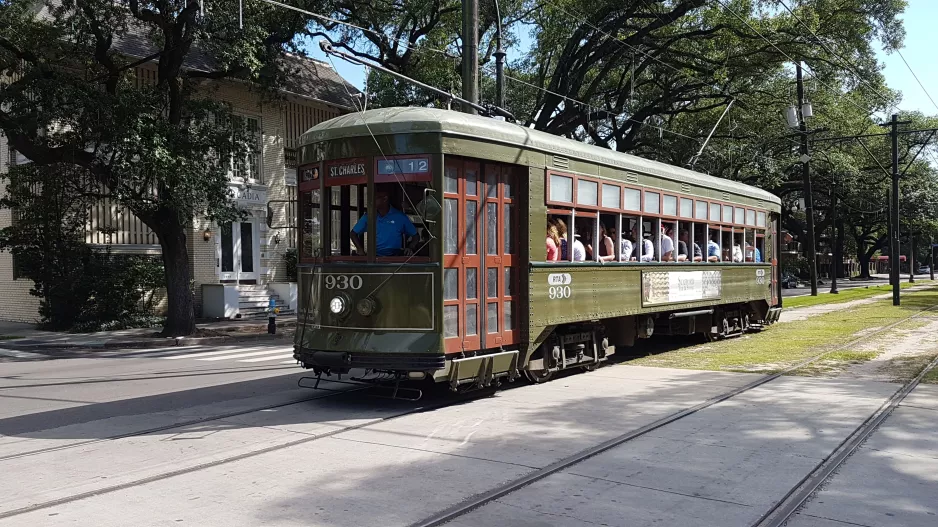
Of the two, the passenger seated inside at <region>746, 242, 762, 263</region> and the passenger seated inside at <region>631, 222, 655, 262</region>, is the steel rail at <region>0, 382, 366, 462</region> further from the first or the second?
the passenger seated inside at <region>746, 242, 762, 263</region>

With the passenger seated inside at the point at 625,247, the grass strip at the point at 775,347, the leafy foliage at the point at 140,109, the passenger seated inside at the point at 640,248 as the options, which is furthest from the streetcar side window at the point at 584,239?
the leafy foliage at the point at 140,109

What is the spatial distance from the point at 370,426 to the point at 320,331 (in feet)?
5.16

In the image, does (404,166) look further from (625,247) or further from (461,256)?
(625,247)

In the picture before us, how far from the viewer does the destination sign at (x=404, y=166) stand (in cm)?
875

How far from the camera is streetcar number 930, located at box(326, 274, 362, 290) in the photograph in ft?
29.2

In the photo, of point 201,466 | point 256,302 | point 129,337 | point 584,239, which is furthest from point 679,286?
point 256,302

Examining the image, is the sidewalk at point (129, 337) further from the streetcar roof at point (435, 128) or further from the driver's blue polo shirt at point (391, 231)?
the driver's blue polo shirt at point (391, 231)

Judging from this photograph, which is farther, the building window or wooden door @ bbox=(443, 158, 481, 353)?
the building window

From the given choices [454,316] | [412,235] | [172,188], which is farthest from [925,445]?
[172,188]

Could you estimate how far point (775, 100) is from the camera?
30.0m

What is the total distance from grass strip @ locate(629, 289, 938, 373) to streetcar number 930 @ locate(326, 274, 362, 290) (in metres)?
6.18

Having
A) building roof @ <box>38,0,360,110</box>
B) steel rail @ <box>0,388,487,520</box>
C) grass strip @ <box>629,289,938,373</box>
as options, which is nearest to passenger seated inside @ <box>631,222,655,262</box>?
grass strip @ <box>629,289,938,373</box>

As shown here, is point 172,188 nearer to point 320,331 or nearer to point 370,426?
point 320,331

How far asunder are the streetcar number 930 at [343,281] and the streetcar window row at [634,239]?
8.79ft
